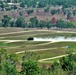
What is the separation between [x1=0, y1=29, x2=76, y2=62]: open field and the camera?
88.6 metres

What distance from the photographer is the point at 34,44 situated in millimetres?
104812

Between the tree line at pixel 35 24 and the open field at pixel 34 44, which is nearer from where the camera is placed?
the open field at pixel 34 44

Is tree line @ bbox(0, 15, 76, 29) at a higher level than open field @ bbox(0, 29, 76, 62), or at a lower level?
lower

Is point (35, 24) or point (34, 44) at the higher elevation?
point (34, 44)

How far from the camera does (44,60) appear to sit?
78.9 meters

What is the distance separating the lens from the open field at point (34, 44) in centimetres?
8856

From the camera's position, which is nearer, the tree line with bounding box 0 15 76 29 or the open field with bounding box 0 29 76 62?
the open field with bounding box 0 29 76 62

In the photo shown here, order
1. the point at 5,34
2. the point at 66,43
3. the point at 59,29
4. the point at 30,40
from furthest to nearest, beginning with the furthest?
the point at 59,29 < the point at 5,34 < the point at 30,40 < the point at 66,43

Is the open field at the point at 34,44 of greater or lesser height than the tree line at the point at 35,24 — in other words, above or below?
above

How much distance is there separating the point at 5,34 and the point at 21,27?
2612 centimetres

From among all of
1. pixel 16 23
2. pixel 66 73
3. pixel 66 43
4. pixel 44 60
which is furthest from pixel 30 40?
pixel 66 73

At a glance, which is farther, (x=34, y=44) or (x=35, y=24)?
(x=35, y=24)

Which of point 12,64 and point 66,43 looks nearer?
point 12,64

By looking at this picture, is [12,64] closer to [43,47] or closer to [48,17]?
[43,47]
